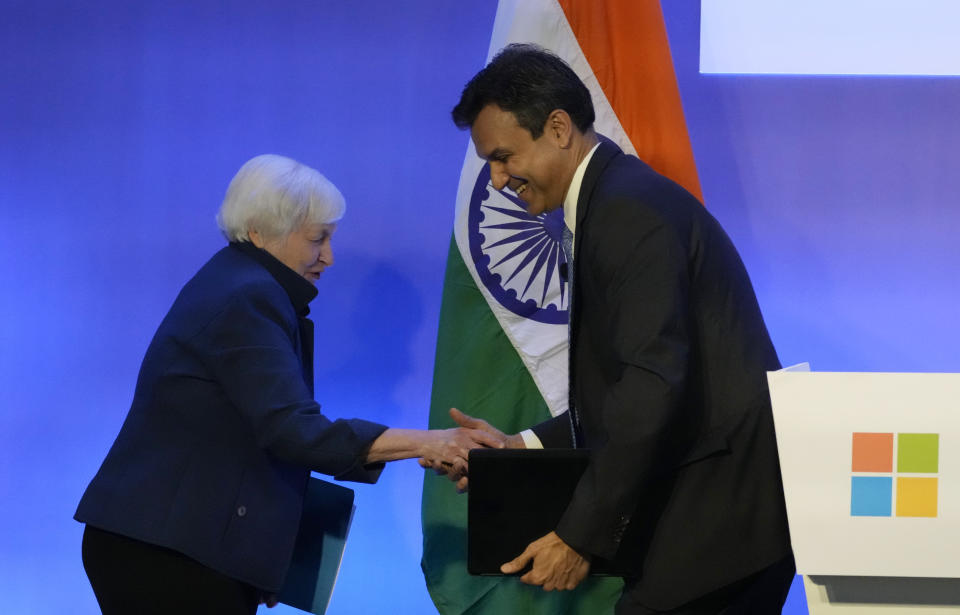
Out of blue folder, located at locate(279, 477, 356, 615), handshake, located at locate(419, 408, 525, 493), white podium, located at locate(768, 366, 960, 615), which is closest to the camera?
white podium, located at locate(768, 366, 960, 615)

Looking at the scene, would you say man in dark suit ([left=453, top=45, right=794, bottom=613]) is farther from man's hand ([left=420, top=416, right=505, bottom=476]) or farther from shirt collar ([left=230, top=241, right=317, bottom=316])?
shirt collar ([left=230, top=241, right=317, bottom=316])

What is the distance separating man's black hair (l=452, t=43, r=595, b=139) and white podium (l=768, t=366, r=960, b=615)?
0.66 metres

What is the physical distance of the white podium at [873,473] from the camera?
1.42m

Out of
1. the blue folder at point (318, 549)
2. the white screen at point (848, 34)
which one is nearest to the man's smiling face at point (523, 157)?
the blue folder at point (318, 549)

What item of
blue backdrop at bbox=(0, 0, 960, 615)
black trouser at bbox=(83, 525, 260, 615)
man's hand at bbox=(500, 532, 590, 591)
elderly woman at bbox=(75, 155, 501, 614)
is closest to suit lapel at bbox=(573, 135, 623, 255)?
man's hand at bbox=(500, 532, 590, 591)

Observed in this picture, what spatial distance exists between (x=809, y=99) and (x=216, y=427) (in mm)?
2193

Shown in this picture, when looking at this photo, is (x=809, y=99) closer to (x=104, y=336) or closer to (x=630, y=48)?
(x=630, y=48)

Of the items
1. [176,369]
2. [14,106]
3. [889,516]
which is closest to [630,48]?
[176,369]

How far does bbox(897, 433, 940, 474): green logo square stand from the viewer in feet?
4.68

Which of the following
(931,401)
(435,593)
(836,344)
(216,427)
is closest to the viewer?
(931,401)

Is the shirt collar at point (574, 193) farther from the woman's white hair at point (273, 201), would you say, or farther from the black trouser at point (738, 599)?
the woman's white hair at point (273, 201)

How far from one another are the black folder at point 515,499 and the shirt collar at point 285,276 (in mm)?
744

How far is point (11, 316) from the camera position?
3354 millimetres

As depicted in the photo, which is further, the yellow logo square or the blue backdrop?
→ the blue backdrop
